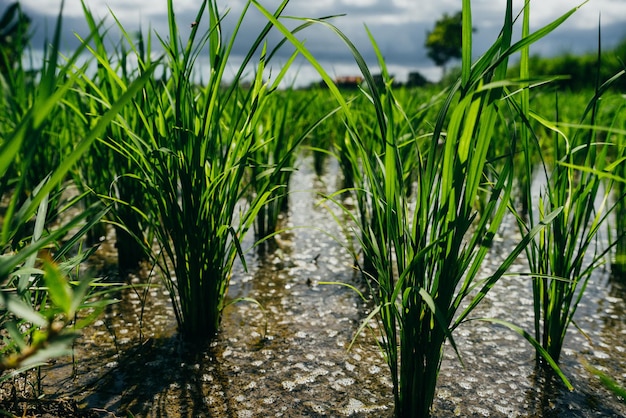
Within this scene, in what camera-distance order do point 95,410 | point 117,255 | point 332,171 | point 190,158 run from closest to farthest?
point 95,410 < point 190,158 < point 117,255 < point 332,171

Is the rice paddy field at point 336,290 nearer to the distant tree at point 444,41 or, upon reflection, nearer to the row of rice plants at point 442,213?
the row of rice plants at point 442,213

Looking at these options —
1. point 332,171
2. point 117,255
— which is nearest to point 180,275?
point 117,255

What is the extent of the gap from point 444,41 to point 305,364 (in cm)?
3166

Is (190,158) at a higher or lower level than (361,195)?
higher

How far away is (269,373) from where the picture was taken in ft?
3.74

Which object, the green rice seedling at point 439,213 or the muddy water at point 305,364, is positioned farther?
the muddy water at point 305,364

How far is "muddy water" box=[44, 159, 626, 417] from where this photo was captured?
1.04m

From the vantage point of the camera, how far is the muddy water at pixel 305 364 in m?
1.04

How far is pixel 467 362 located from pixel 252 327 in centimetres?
53

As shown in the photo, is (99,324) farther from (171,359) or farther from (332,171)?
(332,171)

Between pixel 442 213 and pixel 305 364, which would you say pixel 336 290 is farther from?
pixel 442 213

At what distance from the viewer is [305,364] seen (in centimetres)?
118

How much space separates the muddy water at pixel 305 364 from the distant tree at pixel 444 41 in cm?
2797

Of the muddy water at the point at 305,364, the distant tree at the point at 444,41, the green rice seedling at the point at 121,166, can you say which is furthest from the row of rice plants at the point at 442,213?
the distant tree at the point at 444,41
